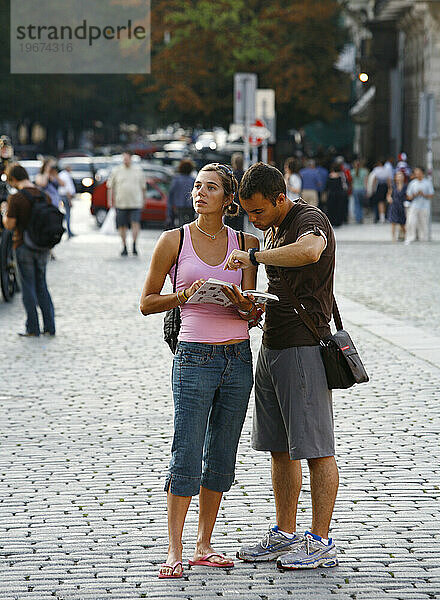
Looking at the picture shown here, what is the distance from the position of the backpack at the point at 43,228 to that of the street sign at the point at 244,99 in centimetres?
1392

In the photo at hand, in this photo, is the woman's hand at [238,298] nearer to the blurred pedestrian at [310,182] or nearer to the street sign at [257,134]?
the street sign at [257,134]

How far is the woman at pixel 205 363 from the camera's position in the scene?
5.02m

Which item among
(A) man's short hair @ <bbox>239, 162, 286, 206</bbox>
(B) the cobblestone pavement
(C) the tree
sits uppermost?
(C) the tree

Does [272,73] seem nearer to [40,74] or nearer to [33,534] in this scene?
[40,74]

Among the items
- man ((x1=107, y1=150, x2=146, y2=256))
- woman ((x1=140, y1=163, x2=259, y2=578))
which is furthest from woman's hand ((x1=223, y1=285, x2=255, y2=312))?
man ((x1=107, y1=150, x2=146, y2=256))

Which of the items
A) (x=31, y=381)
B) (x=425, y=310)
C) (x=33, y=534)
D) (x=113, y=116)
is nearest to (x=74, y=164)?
(x=425, y=310)

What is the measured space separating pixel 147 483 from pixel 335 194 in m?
25.1

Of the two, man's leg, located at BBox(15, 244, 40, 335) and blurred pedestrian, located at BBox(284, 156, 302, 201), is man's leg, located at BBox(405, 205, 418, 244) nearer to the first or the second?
blurred pedestrian, located at BBox(284, 156, 302, 201)

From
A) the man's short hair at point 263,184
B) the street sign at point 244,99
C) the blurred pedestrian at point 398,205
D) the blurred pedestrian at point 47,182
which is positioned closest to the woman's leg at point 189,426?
the man's short hair at point 263,184

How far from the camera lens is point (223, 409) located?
5.11m

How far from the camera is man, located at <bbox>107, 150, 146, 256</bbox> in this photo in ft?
71.6

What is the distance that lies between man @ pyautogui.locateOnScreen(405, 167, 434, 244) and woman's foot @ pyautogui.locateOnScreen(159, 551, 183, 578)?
69.8 feet

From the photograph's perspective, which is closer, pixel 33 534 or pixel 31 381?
pixel 33 534

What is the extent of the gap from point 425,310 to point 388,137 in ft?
104
